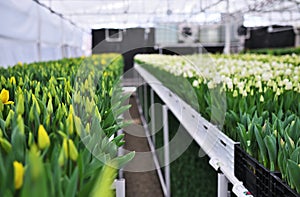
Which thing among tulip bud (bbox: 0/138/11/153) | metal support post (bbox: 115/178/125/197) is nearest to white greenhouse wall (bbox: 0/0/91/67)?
metal support post (bbox: 115/178/125/197)

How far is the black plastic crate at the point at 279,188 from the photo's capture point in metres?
1.11

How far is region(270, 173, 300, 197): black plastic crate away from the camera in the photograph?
1.11 metres

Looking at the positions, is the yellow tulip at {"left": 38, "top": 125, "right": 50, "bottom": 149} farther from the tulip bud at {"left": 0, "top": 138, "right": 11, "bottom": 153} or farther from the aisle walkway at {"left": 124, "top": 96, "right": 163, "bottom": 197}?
the aisle walkway at {"left": 124, "top": 96, "right": 163, "bottom": 197}

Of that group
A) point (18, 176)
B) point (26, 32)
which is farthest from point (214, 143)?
point (26, 32)

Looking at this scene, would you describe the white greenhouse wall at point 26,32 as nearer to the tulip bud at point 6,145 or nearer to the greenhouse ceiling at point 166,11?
the greenhouse ceiling at point 166,11

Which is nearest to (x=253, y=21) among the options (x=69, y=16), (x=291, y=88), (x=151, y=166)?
(x=69, y=16)

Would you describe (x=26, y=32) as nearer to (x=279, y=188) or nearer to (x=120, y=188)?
(x=120, y=188)

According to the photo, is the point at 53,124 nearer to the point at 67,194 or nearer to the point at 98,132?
the point at 98,132

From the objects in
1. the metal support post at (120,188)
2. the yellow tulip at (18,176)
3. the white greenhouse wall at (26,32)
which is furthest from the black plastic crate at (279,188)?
the white greenhouse wall at (26,32)

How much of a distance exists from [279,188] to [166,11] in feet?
44.4

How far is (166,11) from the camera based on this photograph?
563 inches

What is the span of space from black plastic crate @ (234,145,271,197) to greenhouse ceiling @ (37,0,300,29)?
7921mm

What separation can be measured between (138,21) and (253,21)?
509 centimetres

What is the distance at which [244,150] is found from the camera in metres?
1.56
